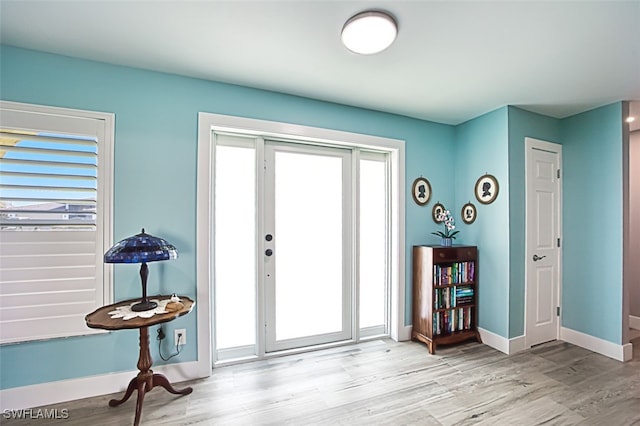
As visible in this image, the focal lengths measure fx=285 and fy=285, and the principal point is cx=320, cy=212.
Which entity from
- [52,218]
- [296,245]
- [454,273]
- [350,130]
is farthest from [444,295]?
[52,218]

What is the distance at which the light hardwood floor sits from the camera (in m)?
1.82

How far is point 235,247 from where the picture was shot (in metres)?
2.57

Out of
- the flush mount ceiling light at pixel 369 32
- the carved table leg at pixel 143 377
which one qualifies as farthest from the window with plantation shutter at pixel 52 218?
the flush mount ceiling light at pixel 369 32

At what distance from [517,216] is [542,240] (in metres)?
0.51

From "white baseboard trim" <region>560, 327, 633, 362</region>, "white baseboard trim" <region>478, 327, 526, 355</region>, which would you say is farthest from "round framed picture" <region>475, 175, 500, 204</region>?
"white baseboard trim" <region>560, 327, 633, 362</region>

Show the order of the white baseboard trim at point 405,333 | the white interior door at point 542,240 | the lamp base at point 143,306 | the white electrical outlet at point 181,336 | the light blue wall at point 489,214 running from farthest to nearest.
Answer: the white baseboard trim at point 405,333 → the white interior door at point 542,240 → the light blue wall at point 489,214 → the white electrical outlet at point 181,336 → the lamp base at point 143,306

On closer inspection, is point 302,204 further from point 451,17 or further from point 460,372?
point 460,372

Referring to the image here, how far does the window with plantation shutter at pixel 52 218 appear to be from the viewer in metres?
1.84

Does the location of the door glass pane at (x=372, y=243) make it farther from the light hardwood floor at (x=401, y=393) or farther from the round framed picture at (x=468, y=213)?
the round framed picture at (x=468, y=213)

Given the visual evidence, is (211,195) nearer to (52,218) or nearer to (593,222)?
(52,218)

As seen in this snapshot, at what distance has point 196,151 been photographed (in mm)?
2279

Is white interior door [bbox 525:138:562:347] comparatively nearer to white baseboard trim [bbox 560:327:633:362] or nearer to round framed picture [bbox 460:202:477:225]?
white baseboard trim [bbox 560:327:633:362]

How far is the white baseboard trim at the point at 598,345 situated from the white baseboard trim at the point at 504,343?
2.10 ft

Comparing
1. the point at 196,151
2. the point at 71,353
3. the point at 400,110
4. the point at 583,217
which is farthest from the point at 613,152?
the point at 71,353
